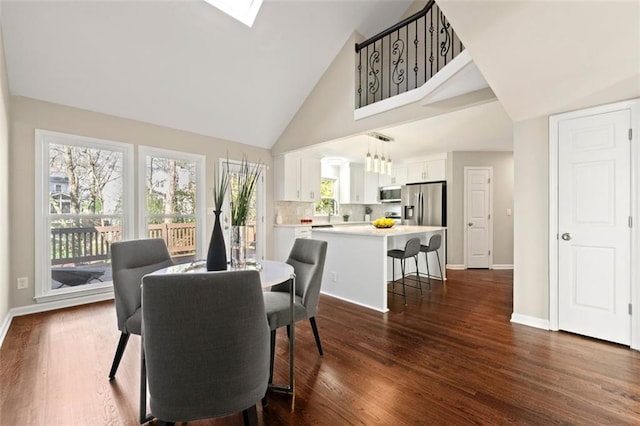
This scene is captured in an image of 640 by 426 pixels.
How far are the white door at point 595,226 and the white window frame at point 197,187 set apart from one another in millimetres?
4466

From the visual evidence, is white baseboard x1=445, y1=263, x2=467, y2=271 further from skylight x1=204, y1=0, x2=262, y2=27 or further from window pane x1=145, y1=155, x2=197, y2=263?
skylight x1=204, y1=0, x2=262, y2=27

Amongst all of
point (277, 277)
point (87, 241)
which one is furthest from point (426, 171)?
point (87, 241)

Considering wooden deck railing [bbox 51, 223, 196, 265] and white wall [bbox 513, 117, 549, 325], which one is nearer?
white wall [bbox 513, 117, 549, 325]

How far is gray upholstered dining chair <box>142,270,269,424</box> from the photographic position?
3.45 feet

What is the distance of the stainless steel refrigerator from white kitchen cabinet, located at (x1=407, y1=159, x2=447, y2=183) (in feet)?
0.36

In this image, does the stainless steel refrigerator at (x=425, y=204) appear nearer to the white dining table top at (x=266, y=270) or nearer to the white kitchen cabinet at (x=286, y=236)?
the white kitchen cabinet at (x=286, y=236)

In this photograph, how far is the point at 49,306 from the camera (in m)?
3.20

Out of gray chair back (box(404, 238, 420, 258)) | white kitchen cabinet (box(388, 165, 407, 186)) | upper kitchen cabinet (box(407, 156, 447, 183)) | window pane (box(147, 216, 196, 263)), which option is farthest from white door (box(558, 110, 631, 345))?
window pane (box(147, 216, 196, 263))

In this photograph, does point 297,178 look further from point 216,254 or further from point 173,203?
point 216,254

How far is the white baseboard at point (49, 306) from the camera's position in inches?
110

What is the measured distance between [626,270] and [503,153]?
4016mm

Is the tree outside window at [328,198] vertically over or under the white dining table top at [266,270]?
over

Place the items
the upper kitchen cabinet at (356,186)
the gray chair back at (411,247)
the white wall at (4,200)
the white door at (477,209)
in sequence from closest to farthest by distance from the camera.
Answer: the white wall at (4,200) → the gray chair back at (411,247) → the white door at (477,209) → the upper kitchen cabinet at (356,186)

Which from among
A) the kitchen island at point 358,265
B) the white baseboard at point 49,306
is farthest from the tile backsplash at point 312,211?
the white baseboard at point 49,306
